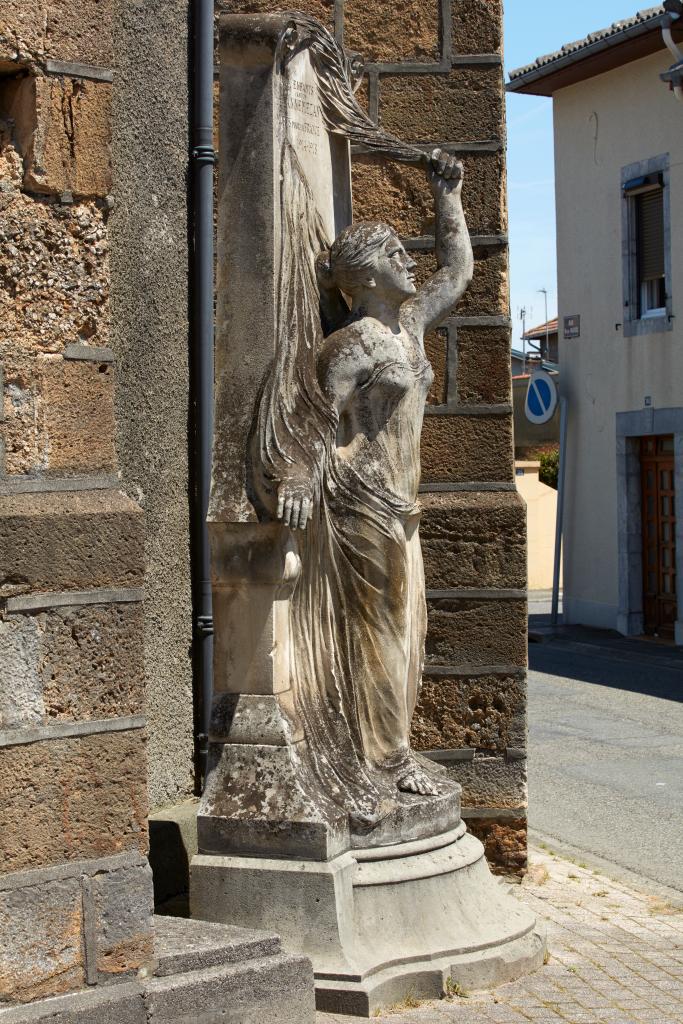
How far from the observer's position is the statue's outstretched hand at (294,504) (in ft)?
16.8

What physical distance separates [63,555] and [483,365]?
368 cm

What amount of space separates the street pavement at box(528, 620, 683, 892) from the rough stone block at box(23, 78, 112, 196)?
15.3 ft

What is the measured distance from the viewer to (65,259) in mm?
4184

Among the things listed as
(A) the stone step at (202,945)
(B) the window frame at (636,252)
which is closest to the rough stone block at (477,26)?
(A) the stone step at (202,945)

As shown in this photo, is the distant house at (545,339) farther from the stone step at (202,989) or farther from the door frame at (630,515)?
the stone step at (202,989)

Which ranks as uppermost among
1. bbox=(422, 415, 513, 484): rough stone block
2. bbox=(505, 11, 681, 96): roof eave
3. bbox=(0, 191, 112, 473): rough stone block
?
bbox=(505, 11, 681, 96): roof eave

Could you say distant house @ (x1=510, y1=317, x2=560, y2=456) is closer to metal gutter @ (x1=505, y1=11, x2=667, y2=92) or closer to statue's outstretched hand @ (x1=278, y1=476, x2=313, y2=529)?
metal gutter @ (x1=505, y1=11, x2=667, y2=92)

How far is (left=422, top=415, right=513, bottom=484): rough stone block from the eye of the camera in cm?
727

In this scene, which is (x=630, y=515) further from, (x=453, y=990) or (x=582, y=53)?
(x=453, y=990)

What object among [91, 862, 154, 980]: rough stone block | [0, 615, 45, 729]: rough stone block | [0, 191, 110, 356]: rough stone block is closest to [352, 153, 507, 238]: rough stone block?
[0, 191, 110, 356]: rough stone block

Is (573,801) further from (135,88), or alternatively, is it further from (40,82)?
(40,82)

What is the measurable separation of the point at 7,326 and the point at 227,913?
2.21 metres

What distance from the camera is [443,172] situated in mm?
6078

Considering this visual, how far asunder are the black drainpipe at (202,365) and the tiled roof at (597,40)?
479 inches
